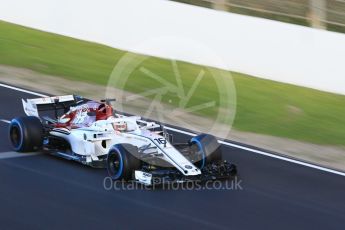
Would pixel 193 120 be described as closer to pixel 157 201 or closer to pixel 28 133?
pixel 28 133

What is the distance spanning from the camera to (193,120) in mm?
13438

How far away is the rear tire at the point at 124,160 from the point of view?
9.20 metres

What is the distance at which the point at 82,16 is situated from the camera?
59.4 feet

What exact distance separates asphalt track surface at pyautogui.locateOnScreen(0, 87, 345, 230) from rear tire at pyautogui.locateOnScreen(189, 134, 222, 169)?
526 mm

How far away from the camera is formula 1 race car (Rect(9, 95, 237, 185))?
30.4ft

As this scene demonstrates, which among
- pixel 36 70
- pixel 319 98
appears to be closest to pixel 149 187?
pixel 319 98

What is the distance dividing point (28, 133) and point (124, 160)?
5.86 feet

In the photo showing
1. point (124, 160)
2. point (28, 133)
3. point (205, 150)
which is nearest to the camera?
point (124, 160)

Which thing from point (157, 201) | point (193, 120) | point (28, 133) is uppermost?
point (193, 120)

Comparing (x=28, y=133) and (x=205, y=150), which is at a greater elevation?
(x=205, y=150)

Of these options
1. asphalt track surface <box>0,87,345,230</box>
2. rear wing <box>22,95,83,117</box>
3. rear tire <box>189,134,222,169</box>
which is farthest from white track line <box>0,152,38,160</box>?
rear tire <box>189,134,222,169</box>

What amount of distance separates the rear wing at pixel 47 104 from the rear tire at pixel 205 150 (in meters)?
2.37

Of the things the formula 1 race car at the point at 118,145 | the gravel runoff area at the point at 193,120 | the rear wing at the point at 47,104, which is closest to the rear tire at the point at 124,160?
the formula 1 race car at the point at 118,145

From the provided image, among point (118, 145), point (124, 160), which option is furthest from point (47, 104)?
point (124, 160)
